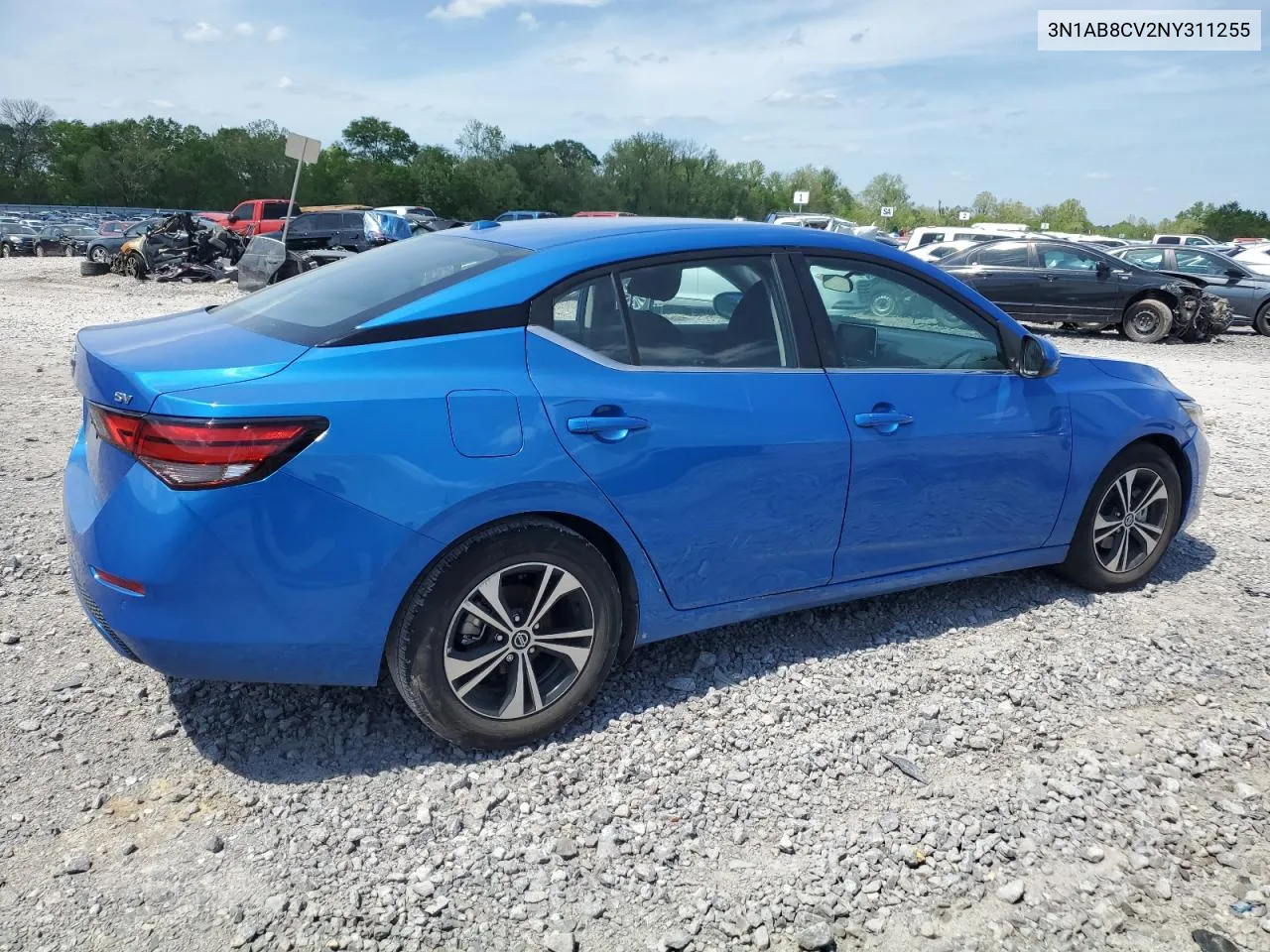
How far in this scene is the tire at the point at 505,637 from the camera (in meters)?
2.83

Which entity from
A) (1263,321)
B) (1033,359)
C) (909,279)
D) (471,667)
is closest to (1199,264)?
(1263,321)

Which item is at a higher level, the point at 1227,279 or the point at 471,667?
the point at 1227,279

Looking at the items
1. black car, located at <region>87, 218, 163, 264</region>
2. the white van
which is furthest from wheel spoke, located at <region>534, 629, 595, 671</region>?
black car, located at <region>87, 218, 163, 264</region>

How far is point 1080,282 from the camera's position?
620 inches

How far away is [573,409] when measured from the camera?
2945 millimetres

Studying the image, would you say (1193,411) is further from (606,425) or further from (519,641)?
(519,641)

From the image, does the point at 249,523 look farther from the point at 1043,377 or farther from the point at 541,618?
the point at 1043,377

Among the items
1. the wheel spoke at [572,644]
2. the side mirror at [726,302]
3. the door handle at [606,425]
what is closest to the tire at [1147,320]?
the side mirror at [726,302]

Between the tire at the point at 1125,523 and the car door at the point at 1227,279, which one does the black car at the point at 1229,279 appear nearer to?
the car door at the point at 1227,279

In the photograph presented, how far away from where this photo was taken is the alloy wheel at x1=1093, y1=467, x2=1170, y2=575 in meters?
4.37

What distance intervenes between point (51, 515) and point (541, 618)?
10.9ft

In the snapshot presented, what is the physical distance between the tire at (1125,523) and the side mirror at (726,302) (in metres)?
1.95

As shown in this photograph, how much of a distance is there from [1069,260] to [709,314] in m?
14.5

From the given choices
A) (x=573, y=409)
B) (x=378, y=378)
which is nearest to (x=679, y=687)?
(x=573, y=409)
